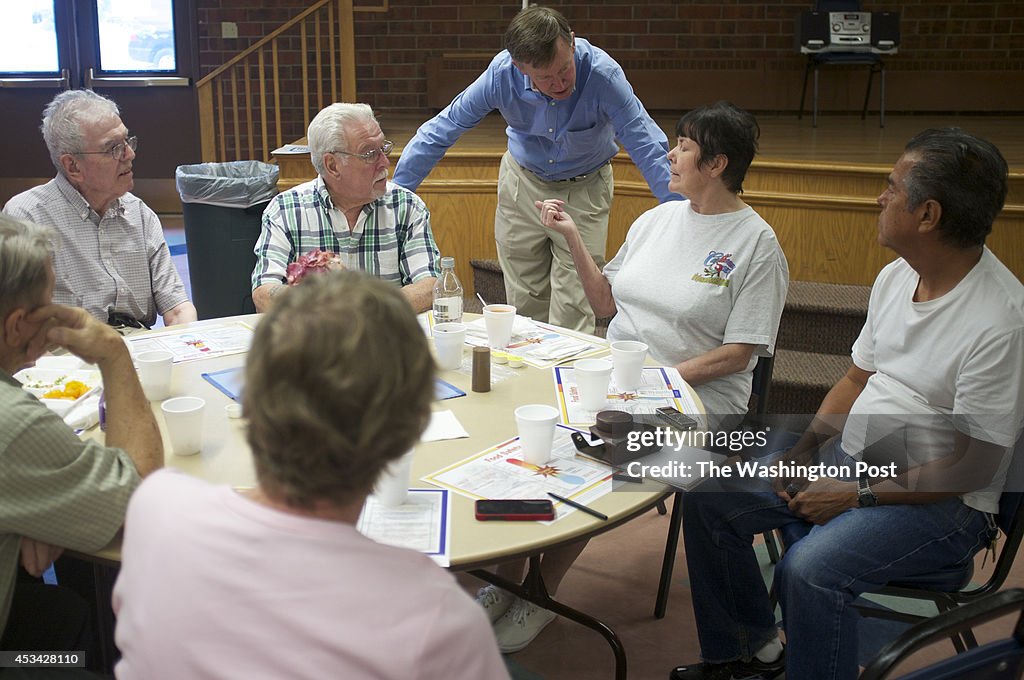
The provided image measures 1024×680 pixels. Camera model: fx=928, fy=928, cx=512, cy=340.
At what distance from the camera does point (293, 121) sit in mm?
→ 7309

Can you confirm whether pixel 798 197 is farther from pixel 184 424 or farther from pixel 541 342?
pixel 184 424

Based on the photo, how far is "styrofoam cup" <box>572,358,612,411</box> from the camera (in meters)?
1.84

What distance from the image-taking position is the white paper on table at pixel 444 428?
1741mm

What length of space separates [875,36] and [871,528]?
520 cm

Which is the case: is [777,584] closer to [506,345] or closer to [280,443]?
[506,345]

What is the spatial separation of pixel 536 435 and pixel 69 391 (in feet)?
3.17

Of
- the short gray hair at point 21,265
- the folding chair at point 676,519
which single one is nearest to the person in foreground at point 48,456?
the short gray hair at point 21,265

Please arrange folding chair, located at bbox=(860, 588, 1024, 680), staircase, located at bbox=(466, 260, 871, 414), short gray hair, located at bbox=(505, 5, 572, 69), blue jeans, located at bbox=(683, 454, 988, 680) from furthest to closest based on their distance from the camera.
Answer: staircase, located at bbox=(466, 260, 871, 414)
short gray hair, located at bbox=(505, 5, 572, 69)
blue jeans, located at bbox=(683, 454, 988, 680)
folding chair, located at bbox=(860, 588, 1024, 680)

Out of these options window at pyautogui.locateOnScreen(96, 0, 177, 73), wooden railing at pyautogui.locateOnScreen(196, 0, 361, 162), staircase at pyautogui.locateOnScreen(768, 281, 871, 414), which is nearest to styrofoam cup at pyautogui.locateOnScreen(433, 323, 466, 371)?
staircase at pyautogui.locateOnScreen(768, 281, 871, 414)

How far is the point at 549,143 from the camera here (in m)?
3.48

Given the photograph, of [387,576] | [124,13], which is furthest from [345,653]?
[124,13]

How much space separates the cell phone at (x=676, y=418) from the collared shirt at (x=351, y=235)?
106 centimetres

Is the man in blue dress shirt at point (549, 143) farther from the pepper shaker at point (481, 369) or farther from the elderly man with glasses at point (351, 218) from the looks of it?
the pepper shaker at point (481, 369)

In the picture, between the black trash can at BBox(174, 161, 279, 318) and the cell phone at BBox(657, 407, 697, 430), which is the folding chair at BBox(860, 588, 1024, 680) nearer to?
the cell phone at BBox(657, 407, 697, 430)
